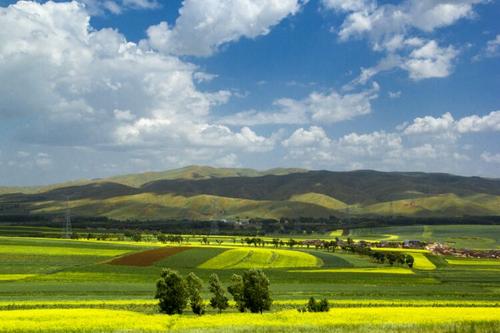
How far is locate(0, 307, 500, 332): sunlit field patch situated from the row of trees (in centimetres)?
561

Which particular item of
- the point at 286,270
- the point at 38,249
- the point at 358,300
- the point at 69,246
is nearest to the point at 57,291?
the point at 358,300

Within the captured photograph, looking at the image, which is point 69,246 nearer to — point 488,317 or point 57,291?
point 57,291

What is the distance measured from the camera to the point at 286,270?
116 metres

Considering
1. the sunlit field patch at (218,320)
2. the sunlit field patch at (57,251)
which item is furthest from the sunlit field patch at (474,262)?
the sunlit field patch at (57,251)

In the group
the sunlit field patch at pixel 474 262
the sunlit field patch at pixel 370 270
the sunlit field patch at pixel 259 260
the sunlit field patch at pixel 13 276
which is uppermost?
the sunlit field patch at pixel 13 276

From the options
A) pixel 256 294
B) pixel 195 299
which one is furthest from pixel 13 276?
pixel 256 294

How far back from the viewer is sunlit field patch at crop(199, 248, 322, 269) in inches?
4956

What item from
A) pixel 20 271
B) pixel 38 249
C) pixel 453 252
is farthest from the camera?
pixel 453 252

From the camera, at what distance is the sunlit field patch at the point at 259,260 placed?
125875mm

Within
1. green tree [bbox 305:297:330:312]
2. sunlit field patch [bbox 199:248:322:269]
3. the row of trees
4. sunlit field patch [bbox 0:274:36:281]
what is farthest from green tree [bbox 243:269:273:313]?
sunlit field patch [bbox 199:248:322:269]

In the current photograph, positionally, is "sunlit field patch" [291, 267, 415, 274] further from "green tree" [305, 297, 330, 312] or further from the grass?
"green tree" [305, 297, 330, 312]

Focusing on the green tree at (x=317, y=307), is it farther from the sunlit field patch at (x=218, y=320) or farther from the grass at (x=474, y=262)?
the grass at (x=474, y=262)

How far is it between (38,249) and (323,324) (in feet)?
364

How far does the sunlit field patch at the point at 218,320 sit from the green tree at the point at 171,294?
5430 mm
